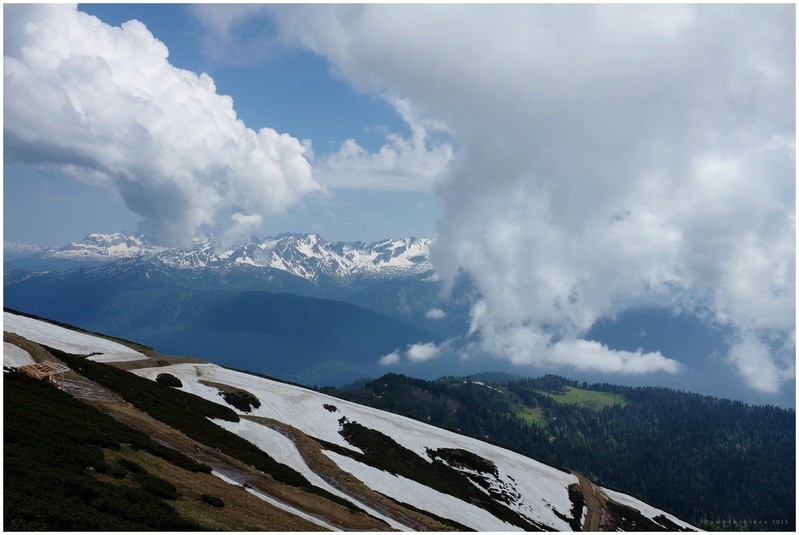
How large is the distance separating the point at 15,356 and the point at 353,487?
43184mm

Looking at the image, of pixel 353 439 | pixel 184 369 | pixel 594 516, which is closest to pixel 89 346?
pixel 184 369

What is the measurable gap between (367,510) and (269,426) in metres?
35.9

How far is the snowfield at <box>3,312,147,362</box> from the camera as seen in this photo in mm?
86062

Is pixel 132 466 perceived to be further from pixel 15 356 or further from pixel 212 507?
pixel 15 356

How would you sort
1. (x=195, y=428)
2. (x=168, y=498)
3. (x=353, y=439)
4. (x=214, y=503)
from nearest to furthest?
1. (x=168, y=498)
2. (x=214, y=503)
3. (x=195, y=428)
4. (x=353, y=439)

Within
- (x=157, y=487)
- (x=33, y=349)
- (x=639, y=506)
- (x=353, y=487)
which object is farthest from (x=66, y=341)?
(x=639, y=506)

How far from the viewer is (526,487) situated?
95625mm

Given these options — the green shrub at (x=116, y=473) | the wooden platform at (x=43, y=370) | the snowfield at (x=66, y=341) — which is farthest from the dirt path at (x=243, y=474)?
the snowfield at (x=66, y=341)

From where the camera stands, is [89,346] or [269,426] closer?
[269,426]

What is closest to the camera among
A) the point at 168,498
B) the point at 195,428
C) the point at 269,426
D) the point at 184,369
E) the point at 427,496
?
the point at 168,498

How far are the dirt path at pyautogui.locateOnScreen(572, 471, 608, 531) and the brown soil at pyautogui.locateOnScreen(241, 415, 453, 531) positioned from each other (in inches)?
2220

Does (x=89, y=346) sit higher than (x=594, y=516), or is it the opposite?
(x=89, y=346)

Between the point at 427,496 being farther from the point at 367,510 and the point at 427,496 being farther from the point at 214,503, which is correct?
the point at 214,503

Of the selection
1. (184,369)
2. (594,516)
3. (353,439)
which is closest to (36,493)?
(353,439)
